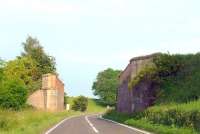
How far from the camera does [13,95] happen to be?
243 feet

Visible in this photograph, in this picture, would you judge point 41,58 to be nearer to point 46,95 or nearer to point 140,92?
point 46,95

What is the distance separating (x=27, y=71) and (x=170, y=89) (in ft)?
182

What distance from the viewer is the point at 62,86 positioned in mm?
115062

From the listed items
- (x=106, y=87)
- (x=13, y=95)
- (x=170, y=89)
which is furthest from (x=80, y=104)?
(x=170, y=89)

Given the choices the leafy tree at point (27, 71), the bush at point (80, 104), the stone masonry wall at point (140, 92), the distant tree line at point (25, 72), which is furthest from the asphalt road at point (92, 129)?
the bush at point (80, 104)

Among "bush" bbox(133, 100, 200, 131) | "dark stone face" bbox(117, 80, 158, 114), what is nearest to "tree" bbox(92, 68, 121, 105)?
"dark stone face" bbox(117, 80, 158, 114)

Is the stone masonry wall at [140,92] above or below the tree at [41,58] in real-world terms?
below

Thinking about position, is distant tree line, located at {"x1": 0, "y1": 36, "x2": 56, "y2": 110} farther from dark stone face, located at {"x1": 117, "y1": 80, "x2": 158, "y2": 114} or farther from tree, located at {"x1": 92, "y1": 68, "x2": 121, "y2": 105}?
tree, located at {"x1": 92, "y1": 68, "x2": 121, "y2": 105}

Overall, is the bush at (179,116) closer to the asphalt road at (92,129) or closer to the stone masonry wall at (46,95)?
the asphalt road at (92,129)

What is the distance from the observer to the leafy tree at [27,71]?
97.8 metres

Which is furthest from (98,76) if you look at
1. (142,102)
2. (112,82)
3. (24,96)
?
(142,102)

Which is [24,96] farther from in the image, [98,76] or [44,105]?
[98,76]

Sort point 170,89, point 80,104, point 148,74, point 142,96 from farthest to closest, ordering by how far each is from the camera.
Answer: point 80,104 → point 142,96 → point 148,74 → point 170,89

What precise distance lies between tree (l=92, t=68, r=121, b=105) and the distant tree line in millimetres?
68952
